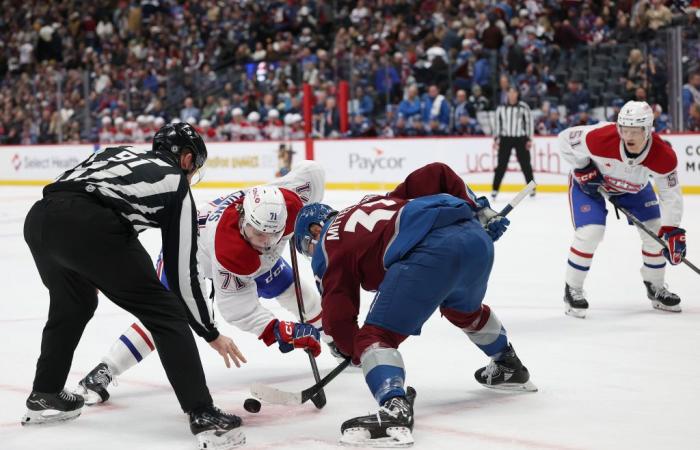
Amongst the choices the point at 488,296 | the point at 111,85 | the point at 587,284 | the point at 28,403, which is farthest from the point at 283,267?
the point at 111,85

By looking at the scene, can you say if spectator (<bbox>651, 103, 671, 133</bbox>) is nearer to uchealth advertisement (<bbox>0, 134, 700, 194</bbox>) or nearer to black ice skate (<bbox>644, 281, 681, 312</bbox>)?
uchealth advertisement (<bbox>0, 134, 700, 194</bbox>)

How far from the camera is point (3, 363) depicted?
491 centimetres

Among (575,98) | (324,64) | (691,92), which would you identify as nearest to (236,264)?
(691,92)

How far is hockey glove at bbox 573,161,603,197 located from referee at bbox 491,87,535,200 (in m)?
7.37

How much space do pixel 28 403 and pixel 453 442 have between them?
1519 millimetres

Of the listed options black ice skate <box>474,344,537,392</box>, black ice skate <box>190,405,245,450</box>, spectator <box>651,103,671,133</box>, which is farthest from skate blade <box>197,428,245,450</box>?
spectator <box>651,103,671,133</box>

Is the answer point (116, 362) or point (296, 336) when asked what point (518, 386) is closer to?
point (296, 336)

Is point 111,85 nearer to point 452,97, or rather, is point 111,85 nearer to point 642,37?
point 452,97

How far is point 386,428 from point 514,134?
1084 cm

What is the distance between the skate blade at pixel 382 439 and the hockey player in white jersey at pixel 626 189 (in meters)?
2.92

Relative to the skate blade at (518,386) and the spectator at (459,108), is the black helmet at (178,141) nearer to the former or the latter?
the skate blade at (518,386)

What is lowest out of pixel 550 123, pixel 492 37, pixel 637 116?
pixel 550 123

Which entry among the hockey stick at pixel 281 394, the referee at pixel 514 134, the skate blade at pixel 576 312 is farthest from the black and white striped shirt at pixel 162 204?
the referee at pixel 514 134

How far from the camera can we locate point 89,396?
Result: 4078 mm
